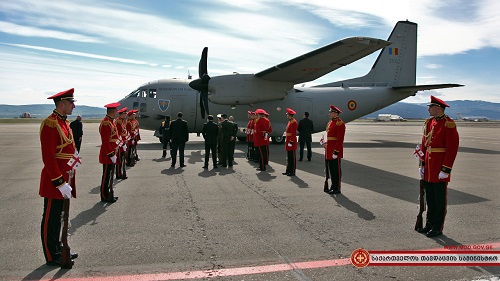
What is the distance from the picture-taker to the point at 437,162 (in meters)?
5.46

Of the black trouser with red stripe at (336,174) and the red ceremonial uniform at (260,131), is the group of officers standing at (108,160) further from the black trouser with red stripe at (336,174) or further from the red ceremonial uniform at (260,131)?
the red ceremonial uniform at (260,131)

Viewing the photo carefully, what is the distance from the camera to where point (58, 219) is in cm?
442

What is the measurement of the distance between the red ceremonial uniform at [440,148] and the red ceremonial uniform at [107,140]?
5868mm

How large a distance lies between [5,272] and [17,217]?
8.04 feet

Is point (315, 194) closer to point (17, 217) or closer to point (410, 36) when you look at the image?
point (17, 217)

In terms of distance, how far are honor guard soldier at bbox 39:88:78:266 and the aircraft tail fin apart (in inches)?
738

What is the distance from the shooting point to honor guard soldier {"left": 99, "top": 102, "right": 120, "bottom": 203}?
23.5ft

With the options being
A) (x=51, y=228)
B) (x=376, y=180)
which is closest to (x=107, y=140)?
(x=51, y=228)

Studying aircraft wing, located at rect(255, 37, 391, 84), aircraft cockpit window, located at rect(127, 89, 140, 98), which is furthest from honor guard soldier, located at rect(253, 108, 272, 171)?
aircraft cockpit window, located at rect(127, 89, 140, 98)

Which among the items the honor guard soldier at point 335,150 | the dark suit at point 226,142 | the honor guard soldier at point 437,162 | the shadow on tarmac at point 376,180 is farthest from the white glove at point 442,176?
the dark suit at point 226,142

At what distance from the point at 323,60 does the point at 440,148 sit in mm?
10894

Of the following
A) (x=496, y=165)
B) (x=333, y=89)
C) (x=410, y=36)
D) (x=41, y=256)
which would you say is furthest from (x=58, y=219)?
(x=410, y=36)

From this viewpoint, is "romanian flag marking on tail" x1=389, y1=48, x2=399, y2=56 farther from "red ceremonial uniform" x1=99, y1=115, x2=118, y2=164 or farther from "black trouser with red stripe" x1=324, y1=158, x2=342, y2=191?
"red ceremonial uniform" x1=99, y1=115, x2=118, y2=164

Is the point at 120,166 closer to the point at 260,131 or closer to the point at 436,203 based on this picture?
the point at 260,131
